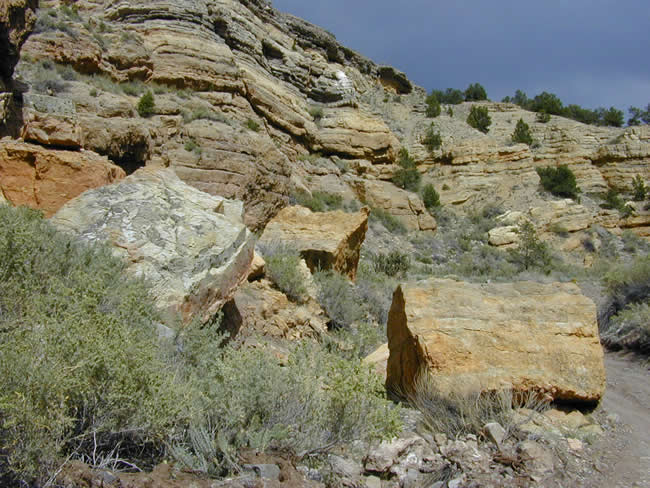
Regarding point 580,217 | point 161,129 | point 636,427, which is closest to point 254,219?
point 161,129

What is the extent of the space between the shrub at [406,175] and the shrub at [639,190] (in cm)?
1426

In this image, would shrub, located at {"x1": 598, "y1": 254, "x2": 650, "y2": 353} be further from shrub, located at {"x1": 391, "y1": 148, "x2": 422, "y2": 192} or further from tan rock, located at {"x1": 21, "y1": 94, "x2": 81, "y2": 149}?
shrub, located at {"x1": 391, "y1": 148, "x2": 422, "y2": 192}

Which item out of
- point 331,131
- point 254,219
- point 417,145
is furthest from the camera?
point 417,145

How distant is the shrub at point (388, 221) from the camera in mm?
22500

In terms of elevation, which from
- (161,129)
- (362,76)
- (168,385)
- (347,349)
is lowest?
(347,349)

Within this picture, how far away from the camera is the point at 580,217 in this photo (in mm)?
27500

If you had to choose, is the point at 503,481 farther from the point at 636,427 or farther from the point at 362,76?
the point at 362,76

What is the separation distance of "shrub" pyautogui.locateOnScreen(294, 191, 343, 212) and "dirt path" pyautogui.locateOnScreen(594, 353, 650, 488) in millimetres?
12646

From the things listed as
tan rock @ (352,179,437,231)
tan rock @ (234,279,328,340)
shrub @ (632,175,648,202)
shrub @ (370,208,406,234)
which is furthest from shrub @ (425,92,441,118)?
tan rock @ (234,279,328,340)

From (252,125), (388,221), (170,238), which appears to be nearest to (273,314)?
(170,238)

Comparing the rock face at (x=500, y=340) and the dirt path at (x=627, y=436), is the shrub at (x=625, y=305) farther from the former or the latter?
→ the rock face at (x=500, y=340)

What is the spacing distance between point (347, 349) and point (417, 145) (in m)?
29.2

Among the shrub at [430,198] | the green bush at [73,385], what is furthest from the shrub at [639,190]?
the green bush at [73,385]

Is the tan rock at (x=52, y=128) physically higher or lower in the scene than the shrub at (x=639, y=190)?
lower
